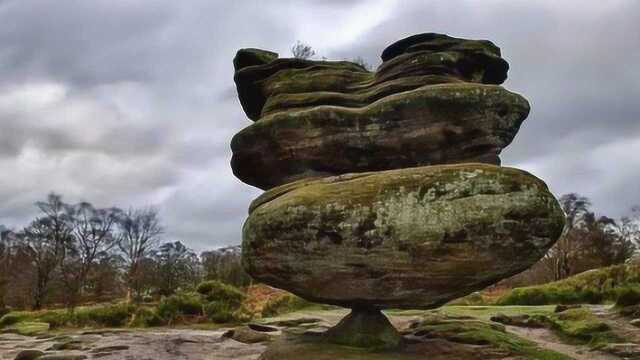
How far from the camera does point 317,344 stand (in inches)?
577

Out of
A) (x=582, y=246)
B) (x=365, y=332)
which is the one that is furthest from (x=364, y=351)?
(x=582, y=246)

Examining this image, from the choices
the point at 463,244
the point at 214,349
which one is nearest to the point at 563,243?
the point at 214,349

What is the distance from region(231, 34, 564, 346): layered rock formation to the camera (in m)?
12.6

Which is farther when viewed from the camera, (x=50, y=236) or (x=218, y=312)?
(x=50, y=236)

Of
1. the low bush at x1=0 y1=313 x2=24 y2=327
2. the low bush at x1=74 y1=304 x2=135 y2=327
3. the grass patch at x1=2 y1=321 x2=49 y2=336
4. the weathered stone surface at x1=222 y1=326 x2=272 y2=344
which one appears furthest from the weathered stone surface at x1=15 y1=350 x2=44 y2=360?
the low bush at x1=0 y1=313 x2=24 y2=327

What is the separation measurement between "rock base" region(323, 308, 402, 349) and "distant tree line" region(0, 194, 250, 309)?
38.6m

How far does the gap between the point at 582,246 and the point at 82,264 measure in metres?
50.6

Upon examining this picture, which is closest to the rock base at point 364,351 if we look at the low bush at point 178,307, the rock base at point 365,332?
the rock base at point 365,332

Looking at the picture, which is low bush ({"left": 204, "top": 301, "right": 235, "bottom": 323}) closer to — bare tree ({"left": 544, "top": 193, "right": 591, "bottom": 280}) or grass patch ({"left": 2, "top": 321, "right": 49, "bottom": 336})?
grass patch ({"left": 2, "top": 321, "right": 49, "bottom": 336})

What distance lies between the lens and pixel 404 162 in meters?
15.6

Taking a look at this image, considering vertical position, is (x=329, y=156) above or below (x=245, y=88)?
below

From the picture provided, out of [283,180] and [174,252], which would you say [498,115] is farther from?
[174,252]

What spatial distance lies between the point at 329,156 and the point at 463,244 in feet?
16.2

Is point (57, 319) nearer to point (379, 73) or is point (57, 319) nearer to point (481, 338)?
point (379, 73)
